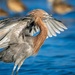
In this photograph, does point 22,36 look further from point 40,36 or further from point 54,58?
point 54,58

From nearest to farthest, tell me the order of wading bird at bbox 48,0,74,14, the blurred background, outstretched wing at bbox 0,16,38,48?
1. outstretched wing at bbox 0,16,38,48
2. the blurred background
3. wading bird at bbox 48,0,74,14

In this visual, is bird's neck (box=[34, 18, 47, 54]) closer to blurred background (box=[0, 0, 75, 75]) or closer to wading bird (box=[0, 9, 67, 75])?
wading bird (box=[0, 9, 67, 75])

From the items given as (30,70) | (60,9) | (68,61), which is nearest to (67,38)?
(68,61)

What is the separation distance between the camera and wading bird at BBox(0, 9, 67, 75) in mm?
5949

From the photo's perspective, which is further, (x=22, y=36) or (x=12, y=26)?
(x=22, y=36)

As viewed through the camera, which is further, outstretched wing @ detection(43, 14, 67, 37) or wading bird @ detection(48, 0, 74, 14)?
wading bird @ detection(48, 0, 74, 14)

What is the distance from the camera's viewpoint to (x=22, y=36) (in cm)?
610

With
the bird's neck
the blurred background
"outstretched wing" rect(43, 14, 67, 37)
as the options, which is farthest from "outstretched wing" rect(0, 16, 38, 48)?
the blurred background

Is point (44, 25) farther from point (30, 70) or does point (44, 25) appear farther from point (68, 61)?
point (68, 61)

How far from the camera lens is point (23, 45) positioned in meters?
6.09

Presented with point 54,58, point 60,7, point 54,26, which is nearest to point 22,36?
point 54,26

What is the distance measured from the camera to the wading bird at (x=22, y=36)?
5949 millimetres

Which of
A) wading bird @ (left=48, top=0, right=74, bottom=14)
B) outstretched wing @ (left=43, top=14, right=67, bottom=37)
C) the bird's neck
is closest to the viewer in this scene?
the bird's neck

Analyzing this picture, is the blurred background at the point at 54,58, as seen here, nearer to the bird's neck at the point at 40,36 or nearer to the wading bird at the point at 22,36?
the wading bird at the point at 22,36
